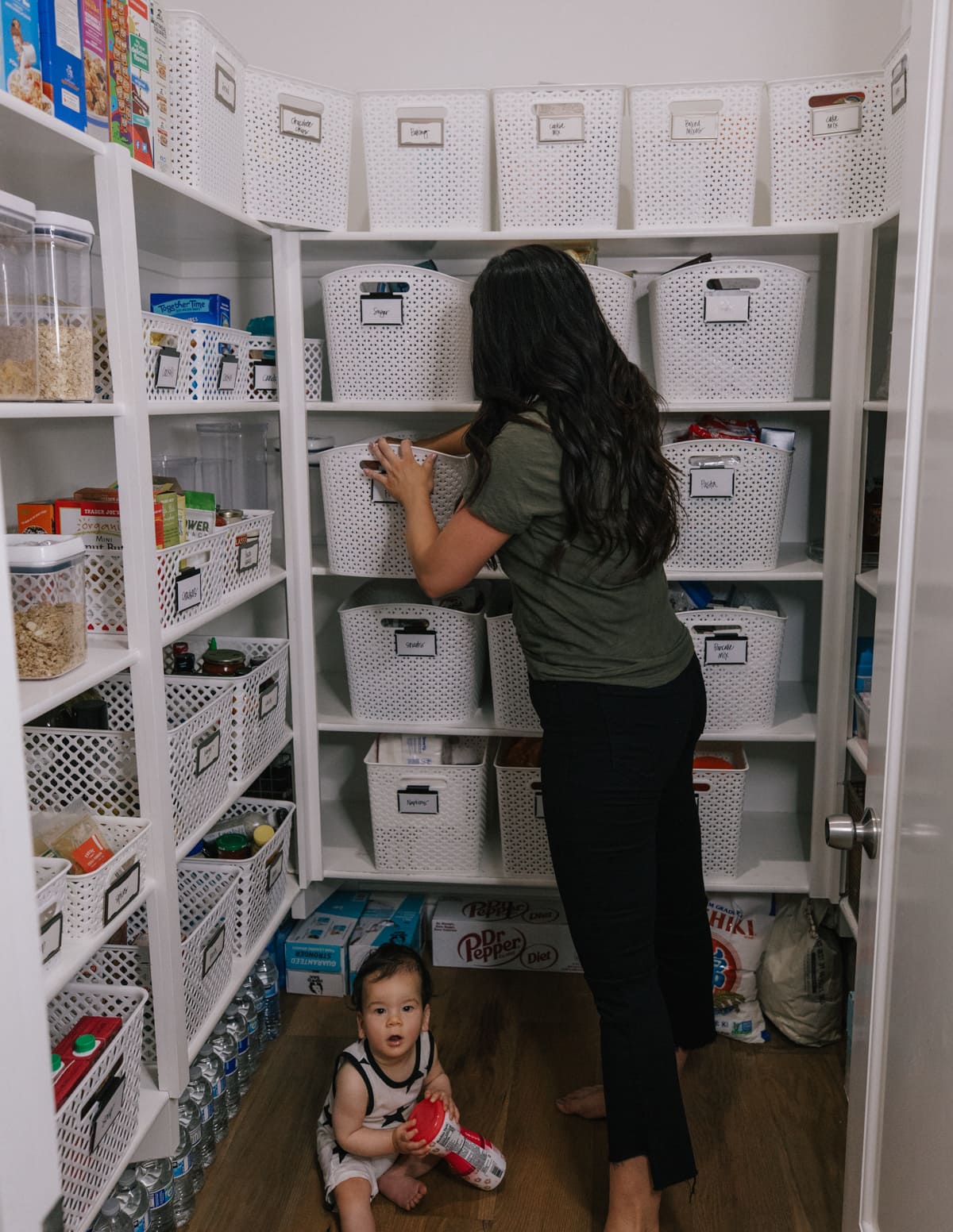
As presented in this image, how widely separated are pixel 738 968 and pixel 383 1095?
912 millimetres

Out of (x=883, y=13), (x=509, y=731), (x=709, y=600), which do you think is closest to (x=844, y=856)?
(x=709, y=600)

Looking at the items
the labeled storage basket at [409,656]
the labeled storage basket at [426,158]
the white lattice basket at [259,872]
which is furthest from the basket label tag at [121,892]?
the labeled storage basket at [426,158]

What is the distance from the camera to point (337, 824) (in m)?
2.87

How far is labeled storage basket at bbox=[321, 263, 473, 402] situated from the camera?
2.28 metres

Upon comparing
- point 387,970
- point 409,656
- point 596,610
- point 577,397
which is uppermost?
point 577,397

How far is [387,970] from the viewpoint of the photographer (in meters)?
2.02

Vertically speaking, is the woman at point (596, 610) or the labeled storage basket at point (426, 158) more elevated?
the labeled storage basket at point (426, 158)

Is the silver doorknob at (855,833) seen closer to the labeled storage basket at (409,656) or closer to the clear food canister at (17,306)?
the clear food canister at (17,306)

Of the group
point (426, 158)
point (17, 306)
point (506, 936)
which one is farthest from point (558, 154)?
point (506, 936)

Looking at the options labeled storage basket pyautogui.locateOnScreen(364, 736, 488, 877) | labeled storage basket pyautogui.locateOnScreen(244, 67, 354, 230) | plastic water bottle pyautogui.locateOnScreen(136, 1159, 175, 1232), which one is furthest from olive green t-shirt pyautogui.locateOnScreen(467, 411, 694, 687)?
plastic water bottle pyautogui.locateOnScreen(136, 1159, 175, 1232)

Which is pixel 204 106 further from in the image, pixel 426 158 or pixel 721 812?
pixel 721 812

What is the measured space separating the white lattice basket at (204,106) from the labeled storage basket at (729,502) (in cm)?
102

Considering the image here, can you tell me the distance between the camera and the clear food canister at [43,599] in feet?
4.67

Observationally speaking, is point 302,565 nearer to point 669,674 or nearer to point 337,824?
point 337,824
